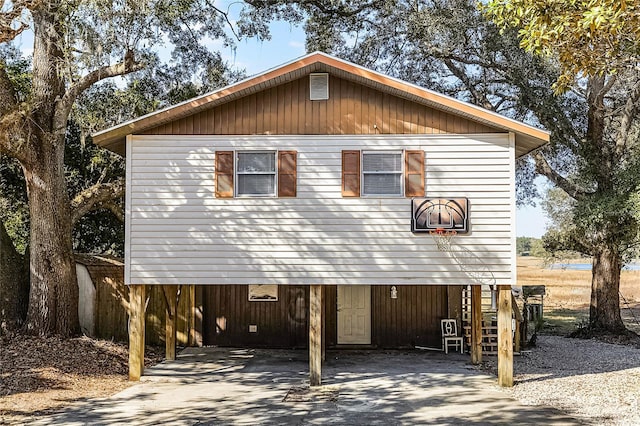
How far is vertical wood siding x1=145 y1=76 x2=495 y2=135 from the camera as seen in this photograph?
11.2 m

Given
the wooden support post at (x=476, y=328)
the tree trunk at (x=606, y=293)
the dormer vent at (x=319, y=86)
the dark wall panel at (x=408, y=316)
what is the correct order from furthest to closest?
the tree trunk at (x=606, y=293), the dark wall panel at (x=408, y=316), the wooden support post at (x=476, y=328), the dormer vent at (x=319, y=86)

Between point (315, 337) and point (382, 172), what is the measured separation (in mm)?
3157

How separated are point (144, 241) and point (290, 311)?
204 inches

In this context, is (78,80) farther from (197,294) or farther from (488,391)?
(488,391)

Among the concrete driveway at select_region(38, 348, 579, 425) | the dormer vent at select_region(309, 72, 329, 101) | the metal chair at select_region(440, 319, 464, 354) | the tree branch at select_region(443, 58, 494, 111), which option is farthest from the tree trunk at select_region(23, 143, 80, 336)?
the tree branch at select_region(443, 58, 494, 111)

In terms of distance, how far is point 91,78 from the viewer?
41.6 ft

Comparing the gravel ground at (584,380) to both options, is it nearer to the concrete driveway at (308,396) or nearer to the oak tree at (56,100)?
the concrete driveway at (308,396)

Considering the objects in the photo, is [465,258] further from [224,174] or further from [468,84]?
[468,84]

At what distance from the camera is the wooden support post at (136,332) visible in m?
11.2

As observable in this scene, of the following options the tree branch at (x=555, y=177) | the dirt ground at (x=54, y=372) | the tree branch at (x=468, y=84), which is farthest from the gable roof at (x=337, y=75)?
the tree branch at (x=468, y=84)

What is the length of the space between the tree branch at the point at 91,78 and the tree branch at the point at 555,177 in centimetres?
1135

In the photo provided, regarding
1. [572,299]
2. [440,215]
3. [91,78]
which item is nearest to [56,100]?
[91,78]

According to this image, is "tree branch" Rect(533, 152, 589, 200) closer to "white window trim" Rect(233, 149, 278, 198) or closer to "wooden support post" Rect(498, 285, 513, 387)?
"wooden support post" Rect(498, 285, 513, 387)

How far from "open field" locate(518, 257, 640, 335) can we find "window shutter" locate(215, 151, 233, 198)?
40.5ft
